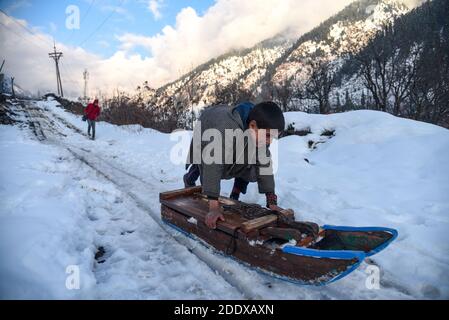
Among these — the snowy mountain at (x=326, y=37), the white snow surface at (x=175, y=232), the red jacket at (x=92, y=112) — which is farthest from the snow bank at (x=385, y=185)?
the snowy mountain at (x=326, y=37)

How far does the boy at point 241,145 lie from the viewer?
9.57 ft

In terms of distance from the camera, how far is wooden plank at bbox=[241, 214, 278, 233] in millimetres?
→ 2640

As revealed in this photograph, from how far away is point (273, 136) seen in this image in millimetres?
3000

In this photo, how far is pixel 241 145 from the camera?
3.23 m

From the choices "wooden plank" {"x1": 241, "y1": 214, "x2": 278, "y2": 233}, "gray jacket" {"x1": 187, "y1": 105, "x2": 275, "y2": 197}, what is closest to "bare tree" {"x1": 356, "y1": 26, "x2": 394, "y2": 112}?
"gray jacket" {"x1": 187, "y1": 105, "x2": 275, "y2": 197}

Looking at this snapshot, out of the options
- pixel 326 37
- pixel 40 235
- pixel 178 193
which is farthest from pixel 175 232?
pixel 326 37

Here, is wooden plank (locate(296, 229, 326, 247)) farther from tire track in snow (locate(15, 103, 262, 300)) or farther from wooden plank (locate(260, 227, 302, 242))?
tire track in snow (locate(15, 103, 262, 300))

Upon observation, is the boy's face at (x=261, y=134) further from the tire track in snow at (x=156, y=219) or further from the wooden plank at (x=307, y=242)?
the tire track in snow at (x=156, y=219)

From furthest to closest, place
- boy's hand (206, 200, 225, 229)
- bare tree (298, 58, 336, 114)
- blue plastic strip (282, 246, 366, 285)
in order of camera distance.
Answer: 1. bare tree (298, 58, 336, 114)
2. boy's hand (206, 200, 225, 229)
3. blue plastic strip (282, 246, 366, 285)

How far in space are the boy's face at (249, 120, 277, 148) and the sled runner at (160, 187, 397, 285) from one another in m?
0.71

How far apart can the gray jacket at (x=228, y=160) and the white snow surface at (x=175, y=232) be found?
735mm

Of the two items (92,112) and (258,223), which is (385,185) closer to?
(258,223)

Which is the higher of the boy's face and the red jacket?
the red jacket
